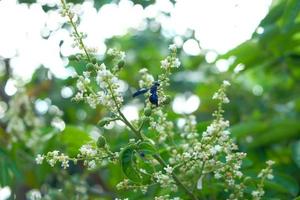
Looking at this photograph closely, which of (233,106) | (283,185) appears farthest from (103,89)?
(233,106)

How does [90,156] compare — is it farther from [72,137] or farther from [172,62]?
[72,137]

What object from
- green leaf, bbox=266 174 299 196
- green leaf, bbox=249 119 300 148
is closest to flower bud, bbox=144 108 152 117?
green leaf, bbox=266 174 299 196

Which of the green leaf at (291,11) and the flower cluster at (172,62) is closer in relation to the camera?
the flower cluster at (172,62)

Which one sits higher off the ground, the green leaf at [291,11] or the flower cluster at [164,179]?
the green leaf at [291,11]

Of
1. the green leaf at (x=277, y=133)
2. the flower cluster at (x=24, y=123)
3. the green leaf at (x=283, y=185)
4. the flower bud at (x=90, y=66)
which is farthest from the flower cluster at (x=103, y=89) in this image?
the green leaf at (x=277, y=133)

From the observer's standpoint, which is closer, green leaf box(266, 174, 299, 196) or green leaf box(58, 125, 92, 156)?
green leaf box(266, 174, 299, 196)

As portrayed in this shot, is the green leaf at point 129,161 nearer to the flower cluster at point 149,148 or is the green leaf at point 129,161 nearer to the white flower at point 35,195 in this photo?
the flower cluster at point 149,148

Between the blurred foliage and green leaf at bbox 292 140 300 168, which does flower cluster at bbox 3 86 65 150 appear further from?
green leaf at bbox 292 140 300 168

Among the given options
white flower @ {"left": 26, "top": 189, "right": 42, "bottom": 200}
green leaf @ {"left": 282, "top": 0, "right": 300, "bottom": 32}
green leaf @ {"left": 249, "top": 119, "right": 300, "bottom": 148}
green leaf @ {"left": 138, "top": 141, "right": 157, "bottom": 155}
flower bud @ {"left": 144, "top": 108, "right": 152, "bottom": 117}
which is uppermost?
green leaf @ {"left": 249, "top": 119, "right": 300, "bottom": 148}

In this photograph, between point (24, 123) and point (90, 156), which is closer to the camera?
point (90, 156)
